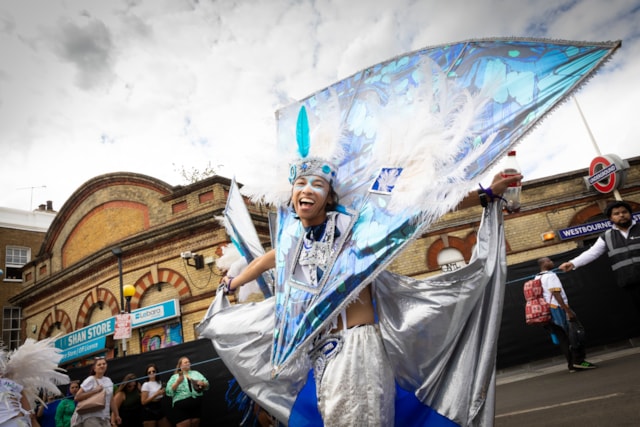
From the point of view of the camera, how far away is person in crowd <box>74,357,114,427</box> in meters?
5.77

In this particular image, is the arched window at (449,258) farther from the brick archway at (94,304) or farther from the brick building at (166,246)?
the brick archway at (94,304)

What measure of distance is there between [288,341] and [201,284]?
455 inches

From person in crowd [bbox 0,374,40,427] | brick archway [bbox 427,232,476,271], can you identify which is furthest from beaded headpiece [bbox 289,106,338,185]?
brick archway [bbox 427,232,476,271]

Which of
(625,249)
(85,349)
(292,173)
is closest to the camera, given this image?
(292,173)

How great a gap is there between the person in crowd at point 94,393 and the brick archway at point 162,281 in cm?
699

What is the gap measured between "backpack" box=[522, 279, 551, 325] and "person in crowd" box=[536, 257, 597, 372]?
2.3 inches

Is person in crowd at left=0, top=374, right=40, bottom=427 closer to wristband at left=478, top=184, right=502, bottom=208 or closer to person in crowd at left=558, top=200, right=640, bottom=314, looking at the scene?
wristband at left=478, top=184, right=502, bottom=208

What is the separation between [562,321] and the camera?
5.91 metres

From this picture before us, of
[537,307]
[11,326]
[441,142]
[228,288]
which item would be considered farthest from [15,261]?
[441,142]

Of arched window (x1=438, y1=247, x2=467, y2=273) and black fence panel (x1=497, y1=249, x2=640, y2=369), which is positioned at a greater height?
arched window (x1=438, y1=247, x2=467, y2=273)

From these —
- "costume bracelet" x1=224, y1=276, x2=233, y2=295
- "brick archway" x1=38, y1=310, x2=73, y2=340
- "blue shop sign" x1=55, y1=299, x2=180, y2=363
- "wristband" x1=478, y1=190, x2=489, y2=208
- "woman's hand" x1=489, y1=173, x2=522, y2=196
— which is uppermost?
"brick archway" x1=38, y1=310, x2=73, y2=340

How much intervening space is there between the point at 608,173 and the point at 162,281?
52.3ft

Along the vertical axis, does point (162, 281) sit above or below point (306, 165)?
above

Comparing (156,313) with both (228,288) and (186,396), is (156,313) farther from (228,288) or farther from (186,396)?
(228,288)
